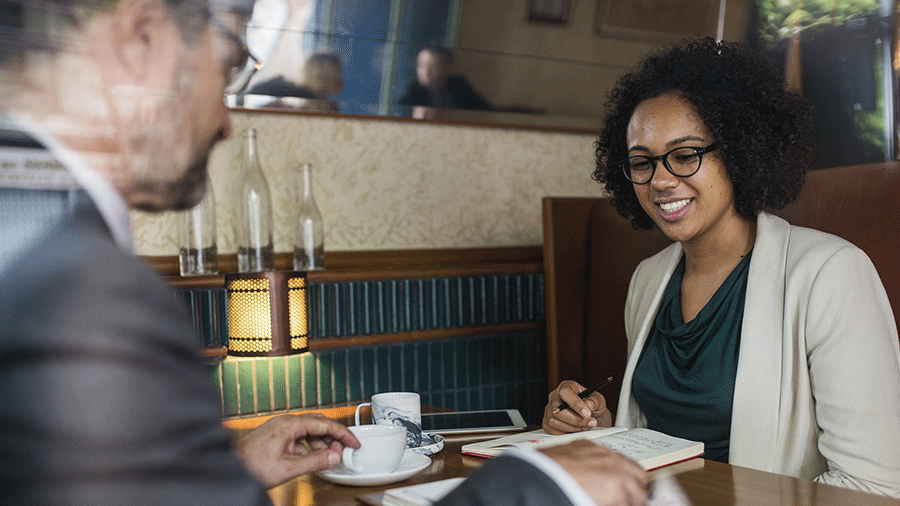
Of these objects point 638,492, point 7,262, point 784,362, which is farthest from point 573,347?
point 7,262

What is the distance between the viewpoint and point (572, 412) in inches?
61.9

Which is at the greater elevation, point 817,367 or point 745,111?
point 745,111

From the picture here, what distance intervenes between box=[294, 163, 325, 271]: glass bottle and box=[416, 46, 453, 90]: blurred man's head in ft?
1.63

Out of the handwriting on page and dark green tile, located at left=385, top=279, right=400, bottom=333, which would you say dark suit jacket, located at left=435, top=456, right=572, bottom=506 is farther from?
dark green tile, located at left=385, top=279, right=400, bottom=333

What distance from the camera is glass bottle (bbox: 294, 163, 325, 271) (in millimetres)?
2289

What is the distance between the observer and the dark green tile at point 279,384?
7.23 ft

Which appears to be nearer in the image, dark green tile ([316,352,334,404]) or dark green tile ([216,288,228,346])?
dark green tile ([216,288,228,346])

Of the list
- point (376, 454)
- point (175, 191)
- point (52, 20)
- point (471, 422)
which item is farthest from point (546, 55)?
point (175, 191)

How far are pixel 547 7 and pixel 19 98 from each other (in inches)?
80.9

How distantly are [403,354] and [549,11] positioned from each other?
1.24m

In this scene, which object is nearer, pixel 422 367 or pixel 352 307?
pixel 352 307

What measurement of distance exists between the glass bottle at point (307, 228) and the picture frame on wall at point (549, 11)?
36.9 inches

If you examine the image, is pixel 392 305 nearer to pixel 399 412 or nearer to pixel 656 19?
pixel 399 412

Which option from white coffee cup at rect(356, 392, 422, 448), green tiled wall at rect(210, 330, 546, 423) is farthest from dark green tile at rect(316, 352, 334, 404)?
white coffee cup at rect(356, 392, 422, 448)
